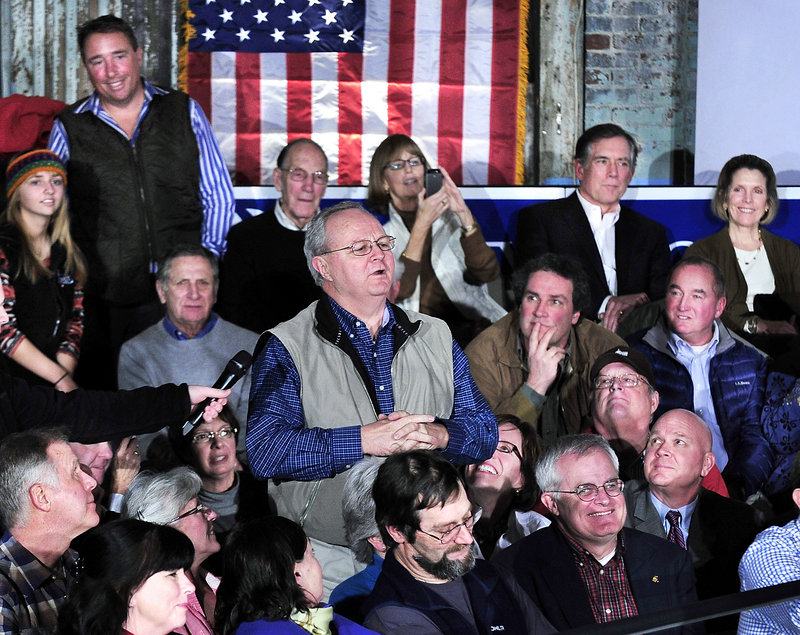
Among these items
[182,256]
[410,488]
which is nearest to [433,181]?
[182,256]

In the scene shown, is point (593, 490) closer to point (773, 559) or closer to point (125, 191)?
point (773, 559)

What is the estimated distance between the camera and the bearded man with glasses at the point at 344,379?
2.89 m

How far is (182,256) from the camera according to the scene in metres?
4.26

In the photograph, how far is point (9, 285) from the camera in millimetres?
4121

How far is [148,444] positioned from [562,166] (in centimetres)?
318

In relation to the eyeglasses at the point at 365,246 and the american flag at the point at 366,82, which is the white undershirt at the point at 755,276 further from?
the eyeglasses at the point at 365,246

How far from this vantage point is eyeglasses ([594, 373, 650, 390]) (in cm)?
391

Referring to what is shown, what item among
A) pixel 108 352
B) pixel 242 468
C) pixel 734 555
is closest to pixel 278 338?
pixel 242 468

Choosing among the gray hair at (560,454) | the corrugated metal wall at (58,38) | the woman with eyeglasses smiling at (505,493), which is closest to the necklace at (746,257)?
the woman with eyeglasses smiling at (505,493)

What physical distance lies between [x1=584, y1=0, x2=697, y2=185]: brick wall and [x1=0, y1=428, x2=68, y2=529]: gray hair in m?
4.31

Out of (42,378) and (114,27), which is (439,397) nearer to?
(42,378)

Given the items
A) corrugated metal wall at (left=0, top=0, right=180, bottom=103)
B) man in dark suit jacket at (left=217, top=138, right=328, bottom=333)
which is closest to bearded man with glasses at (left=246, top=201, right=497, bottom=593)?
man in dark suit jacket at (left=217, top=138, right=328, bottom=333)

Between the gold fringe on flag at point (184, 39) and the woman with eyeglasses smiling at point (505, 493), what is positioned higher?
the gold fringe on flag at point (184, 39)

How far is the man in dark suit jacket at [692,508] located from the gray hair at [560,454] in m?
0.31
